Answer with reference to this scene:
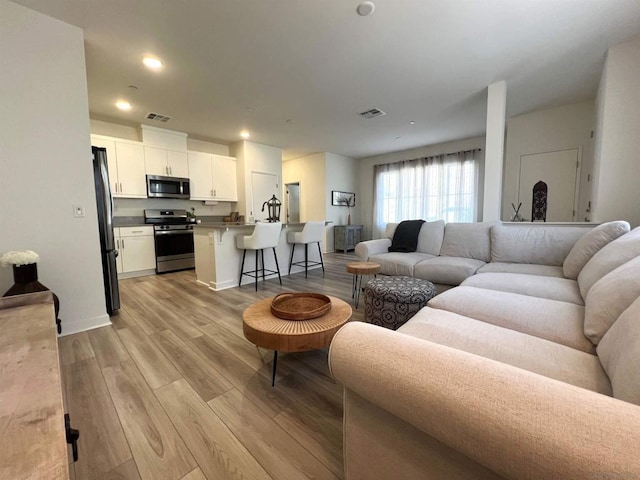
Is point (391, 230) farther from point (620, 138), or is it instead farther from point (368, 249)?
point (620, 138)

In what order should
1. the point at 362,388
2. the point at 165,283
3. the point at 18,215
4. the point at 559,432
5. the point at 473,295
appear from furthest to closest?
the point at 165,283 → the point at 18,215 → the point at 473,295 → the point at 362,388 → the point at 559,432

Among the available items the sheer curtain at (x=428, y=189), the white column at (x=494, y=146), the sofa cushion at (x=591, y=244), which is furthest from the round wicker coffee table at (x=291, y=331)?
the sheer curtain at (x=428, y=189)

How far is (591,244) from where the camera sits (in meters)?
1.92

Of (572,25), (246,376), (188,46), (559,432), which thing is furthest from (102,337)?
(572,25)

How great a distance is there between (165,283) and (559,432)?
4.48m

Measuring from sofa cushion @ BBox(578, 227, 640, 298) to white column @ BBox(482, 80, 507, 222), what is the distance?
1752mm

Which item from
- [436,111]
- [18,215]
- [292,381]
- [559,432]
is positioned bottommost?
[292,381]

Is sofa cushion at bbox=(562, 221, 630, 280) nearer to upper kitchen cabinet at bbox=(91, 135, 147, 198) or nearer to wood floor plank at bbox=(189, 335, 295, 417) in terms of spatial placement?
wood floor plank at bbox=(189, 335, 295, 417)

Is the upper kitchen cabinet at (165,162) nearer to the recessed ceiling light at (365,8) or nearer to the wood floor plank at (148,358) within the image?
the wood floor plank at (148,358)

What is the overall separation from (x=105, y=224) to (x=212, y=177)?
2.91 m

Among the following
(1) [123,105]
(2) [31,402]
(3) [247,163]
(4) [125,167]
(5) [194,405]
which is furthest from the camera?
(3) [247,163]

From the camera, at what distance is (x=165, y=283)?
13.1 ft

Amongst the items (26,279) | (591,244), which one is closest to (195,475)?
(26,279)

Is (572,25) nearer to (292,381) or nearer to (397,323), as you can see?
(397,323)
